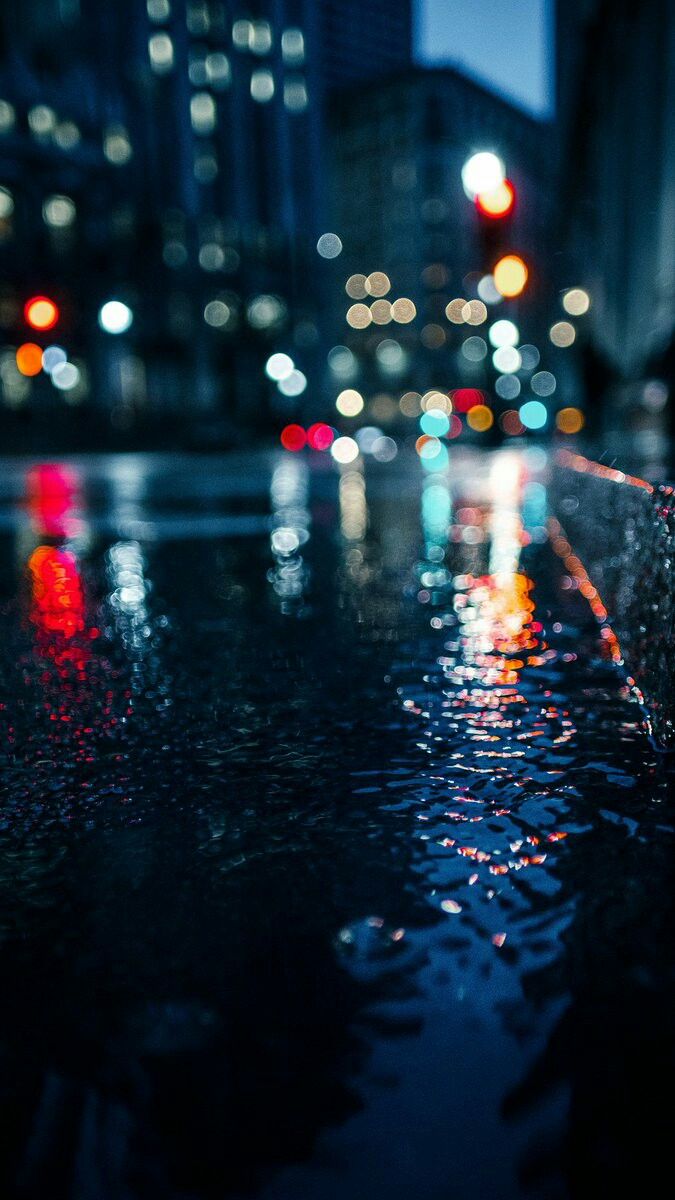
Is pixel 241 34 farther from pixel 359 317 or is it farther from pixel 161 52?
pixel 359 317

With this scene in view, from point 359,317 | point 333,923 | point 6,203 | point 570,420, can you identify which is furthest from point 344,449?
point 359,317

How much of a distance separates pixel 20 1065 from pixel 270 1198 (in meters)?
0.48

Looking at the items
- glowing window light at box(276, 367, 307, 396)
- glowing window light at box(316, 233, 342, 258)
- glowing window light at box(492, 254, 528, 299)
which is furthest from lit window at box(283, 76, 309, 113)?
glowing window light at box(492, 254, 528, 299)

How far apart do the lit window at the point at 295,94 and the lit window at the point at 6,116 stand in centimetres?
3709

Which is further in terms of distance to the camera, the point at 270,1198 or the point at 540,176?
the point at 540,176

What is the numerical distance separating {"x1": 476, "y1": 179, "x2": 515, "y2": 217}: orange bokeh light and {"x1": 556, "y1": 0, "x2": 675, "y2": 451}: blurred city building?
2.08 m

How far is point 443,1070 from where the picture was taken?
4.90 ft

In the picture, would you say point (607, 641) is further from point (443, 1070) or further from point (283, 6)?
point (283, 6)

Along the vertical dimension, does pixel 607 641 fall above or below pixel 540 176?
below

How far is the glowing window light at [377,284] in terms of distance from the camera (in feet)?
398

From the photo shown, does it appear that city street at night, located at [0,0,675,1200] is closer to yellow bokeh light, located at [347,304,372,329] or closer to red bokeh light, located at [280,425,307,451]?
red bokeh light, located at [280,425,307,451]

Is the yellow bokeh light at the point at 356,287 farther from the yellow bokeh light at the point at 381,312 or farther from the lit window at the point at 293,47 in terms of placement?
the lit window at the point at 293,47

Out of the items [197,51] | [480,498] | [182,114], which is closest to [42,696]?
[480,498]

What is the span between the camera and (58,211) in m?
53.4
